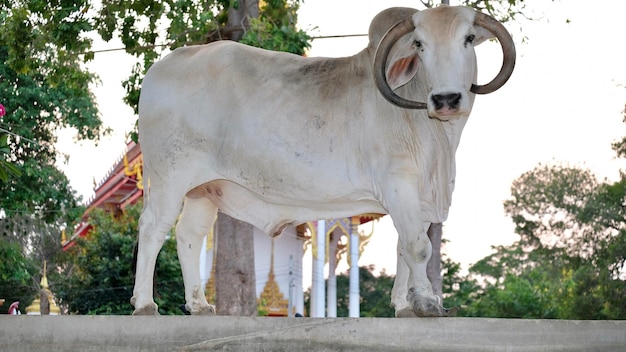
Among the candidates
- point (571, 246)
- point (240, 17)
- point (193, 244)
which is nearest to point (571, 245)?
point (571, 246)

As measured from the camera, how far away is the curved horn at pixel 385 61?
6.20 m

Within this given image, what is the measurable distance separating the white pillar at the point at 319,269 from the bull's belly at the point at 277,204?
18689mm

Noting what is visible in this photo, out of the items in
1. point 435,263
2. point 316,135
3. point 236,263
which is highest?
point 435,263

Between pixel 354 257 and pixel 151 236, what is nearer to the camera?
pixel 151 236


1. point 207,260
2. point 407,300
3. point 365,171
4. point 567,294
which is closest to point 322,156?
point 365,171

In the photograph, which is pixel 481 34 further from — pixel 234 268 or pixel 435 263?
pixel 435 263

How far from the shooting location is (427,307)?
19.7 ft

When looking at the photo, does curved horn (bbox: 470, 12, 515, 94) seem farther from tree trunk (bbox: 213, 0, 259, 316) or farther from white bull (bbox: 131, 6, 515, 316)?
tree trunk (bbox: 213, 0, 259, 316)

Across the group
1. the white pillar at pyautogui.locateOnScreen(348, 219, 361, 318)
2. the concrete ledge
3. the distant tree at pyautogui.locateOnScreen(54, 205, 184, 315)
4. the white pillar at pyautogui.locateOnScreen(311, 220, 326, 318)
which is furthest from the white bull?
the white pillar at pyautogui.locateOnScreen(348, 219, 361, 318)

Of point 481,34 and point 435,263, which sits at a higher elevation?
point 481,34

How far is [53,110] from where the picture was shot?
1938cm

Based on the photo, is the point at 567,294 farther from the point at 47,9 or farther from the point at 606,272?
the point at 47,9

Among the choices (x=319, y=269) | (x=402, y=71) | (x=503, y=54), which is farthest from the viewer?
(x=319, y=269)

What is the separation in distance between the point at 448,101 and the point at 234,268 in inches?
336
